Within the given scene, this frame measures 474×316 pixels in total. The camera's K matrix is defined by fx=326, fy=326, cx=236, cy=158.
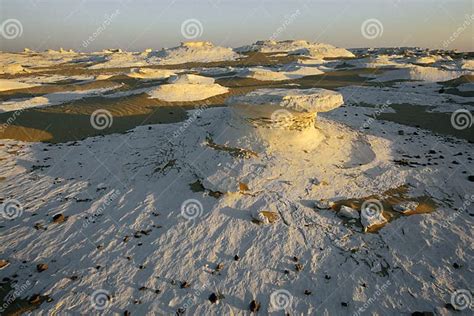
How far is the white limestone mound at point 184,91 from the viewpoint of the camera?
15.5 metres

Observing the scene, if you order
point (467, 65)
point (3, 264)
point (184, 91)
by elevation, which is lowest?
point (3, 264)

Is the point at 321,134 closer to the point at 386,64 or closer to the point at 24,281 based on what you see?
the point at 24,281

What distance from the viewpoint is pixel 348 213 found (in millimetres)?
5793

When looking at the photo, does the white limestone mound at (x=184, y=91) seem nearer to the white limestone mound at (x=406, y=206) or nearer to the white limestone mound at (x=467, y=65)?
the white limestone mound at (x=406, y=206)

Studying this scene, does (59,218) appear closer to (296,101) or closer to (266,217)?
(266,217)

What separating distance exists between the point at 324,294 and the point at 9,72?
1585 inches

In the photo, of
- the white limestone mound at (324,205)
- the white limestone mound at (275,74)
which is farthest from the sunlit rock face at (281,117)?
the white limestone mound at (275,74)

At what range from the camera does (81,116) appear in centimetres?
1302

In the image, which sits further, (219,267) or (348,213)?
(348,213)

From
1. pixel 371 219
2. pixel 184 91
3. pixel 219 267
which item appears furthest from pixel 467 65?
pixel 219 267

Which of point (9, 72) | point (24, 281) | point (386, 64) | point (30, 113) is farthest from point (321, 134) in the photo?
point (9, 72)

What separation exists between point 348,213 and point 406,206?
121 centimetres

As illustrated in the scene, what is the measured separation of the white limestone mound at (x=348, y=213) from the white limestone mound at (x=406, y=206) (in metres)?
0.82

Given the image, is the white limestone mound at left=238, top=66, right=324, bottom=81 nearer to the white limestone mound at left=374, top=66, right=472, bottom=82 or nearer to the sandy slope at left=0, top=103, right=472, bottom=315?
the white limestone mound at left=374, top=66, right=472, bottom=82
